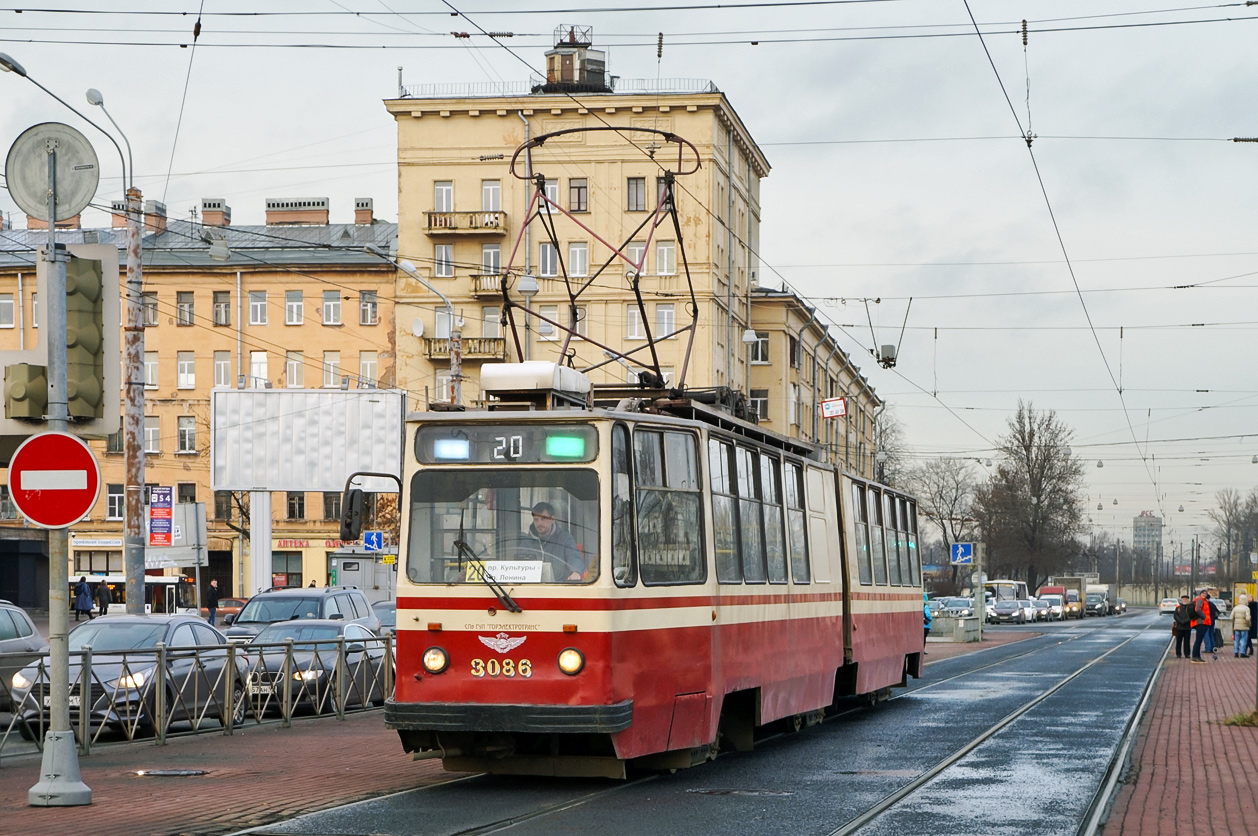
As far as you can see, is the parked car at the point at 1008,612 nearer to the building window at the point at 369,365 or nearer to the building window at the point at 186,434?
the building window at the point at 369,365

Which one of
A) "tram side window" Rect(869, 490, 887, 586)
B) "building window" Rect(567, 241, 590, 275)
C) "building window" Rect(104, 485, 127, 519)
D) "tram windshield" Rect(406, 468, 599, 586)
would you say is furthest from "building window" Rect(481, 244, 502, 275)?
"tram windshield" Rect(406, 468, 599, 586)

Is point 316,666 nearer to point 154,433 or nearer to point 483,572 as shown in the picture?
point 483,572

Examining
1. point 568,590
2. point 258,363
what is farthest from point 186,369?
point 568,590

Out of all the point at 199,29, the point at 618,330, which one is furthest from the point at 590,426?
the point at 618,330

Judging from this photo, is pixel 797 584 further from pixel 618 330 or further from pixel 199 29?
pixel 618 330

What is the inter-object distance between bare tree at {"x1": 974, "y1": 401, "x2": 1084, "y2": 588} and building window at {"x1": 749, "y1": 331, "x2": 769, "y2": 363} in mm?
25835

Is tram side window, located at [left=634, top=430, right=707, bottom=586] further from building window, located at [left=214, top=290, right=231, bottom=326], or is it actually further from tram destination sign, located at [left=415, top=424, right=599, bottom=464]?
building window, located at [left=214, top=290, right=231, bottom=326]

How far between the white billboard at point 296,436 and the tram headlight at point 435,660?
103 ft

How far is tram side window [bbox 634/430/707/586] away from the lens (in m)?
12.1

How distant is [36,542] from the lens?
5797cm

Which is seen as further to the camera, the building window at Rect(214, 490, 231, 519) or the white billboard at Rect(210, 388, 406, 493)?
the building window at Rect(214, 490, 231, 519)

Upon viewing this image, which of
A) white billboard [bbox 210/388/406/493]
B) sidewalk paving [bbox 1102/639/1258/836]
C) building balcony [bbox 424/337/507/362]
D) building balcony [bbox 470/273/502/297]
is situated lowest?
sidewalk paving [bbox 1102/639/1258/836]

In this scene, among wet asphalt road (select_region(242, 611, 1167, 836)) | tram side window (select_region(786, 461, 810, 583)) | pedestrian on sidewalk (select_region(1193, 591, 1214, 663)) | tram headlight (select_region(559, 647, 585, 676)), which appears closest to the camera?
wet asphalt road (select_region(242, 611, 1167, 836))

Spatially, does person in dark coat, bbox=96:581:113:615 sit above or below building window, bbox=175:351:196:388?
below
